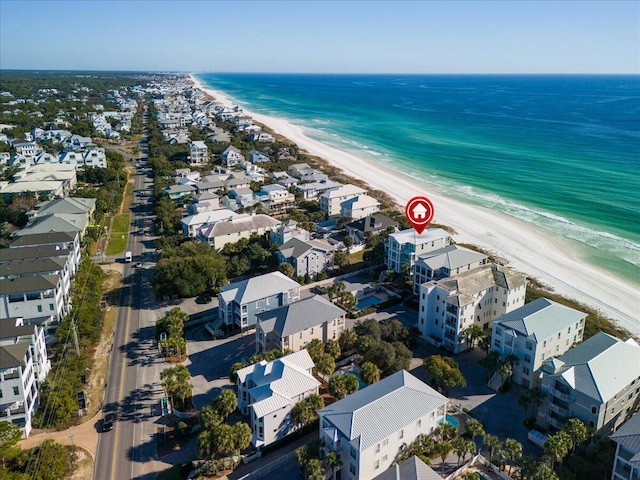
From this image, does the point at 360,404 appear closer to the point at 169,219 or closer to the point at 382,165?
the point at 169,219

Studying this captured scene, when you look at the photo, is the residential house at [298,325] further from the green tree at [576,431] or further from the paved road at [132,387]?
the green tree at [576,431]

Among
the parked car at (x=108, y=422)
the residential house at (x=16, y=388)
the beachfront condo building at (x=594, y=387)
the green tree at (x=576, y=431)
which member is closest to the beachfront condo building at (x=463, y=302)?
the beachfront condo building at (x=594, y=387)

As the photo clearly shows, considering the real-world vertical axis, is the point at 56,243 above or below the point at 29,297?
above

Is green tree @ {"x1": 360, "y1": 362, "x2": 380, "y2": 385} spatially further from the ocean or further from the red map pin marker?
the ocean

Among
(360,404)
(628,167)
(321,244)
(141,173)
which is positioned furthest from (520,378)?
(141,173)

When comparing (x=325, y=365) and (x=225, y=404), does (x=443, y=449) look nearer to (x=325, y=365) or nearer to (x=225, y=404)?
(x=325, y=365)

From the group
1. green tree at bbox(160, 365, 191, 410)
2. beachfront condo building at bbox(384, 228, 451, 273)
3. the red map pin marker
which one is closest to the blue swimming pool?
beachfront condo building at bbox(384, 228, 451, 273)

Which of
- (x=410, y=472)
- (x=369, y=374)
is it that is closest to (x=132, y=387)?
(x=369, y=374)
